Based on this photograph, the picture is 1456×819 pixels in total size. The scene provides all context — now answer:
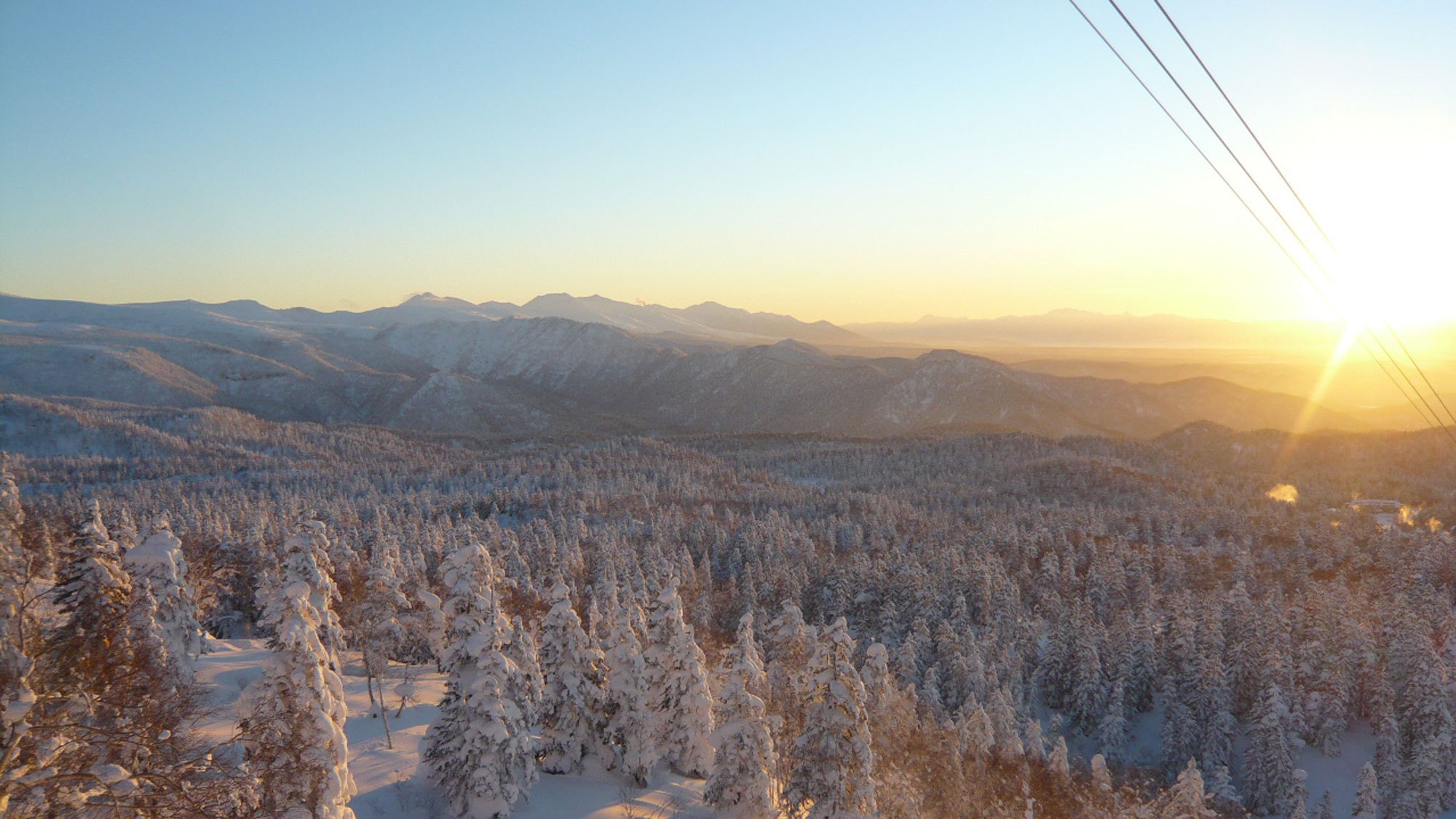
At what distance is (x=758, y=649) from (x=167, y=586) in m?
32.1

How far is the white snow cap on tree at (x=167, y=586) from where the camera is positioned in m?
28.8

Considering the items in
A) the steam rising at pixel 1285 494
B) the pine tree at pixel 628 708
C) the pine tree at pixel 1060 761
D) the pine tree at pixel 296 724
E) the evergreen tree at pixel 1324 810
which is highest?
the pine tree at pixel 296 724

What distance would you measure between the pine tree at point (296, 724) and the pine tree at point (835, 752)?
12.3m

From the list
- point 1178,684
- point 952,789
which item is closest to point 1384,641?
point 1178,684

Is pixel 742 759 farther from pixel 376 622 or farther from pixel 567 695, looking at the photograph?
pixel 376 622

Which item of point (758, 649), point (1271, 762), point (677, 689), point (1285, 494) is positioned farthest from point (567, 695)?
point (1285, 494)

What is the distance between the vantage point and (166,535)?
30.8 metres

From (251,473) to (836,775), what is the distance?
668ft

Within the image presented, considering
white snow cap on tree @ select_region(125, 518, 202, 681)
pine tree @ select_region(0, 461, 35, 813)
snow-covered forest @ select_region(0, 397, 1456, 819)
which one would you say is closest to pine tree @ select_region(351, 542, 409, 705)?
snow-covered forest @ select_region(0, 397, 1456, 819)

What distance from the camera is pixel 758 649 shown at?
45.3 meters

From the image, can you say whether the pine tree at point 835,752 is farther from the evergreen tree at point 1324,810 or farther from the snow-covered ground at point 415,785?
the evergreen tree at point 1324,810

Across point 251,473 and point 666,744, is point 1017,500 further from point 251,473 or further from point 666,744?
point 251,473

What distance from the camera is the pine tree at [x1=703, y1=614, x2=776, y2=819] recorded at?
73.3ft

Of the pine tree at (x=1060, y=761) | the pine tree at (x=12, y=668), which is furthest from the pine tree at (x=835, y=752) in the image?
the pine tree at (x=1060, y=761)
